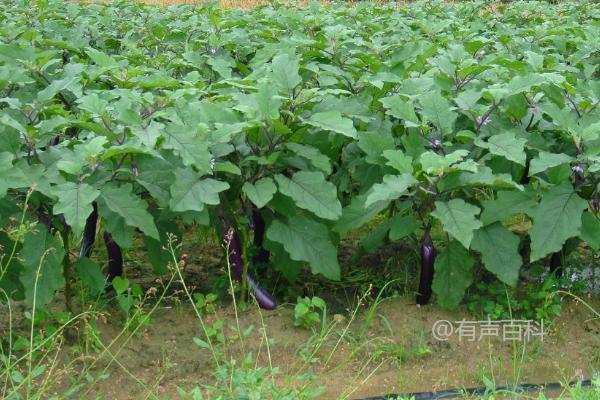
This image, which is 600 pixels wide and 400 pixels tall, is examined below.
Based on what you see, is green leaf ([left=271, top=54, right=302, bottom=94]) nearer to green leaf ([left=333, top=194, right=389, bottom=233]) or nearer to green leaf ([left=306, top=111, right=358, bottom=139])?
green leaf ([left=306, top=111, right=358, bottom=139])

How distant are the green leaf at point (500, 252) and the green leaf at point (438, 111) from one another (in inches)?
17.3

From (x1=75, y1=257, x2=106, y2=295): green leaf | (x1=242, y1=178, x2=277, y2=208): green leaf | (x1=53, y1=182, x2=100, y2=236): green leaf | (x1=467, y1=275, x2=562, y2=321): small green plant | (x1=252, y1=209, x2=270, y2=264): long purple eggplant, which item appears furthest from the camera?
(x1=252, y1=209, x2=270, y2=264): long purple eggplant

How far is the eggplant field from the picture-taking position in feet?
9.48

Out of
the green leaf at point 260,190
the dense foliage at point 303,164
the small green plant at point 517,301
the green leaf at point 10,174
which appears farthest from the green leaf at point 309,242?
the green leaf at point 10,174

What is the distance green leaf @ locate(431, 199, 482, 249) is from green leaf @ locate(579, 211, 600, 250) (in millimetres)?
489

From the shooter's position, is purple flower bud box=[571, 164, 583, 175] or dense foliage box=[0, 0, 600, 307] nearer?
dense foliage box=[0, 0, 600, 307]

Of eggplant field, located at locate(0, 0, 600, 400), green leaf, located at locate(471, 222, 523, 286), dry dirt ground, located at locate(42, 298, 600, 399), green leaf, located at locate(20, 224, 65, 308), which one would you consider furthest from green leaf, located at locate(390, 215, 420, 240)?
green leaf, located at locate(20, 224, 65, 308)

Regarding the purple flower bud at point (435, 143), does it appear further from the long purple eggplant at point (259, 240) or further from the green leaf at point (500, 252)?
the long purple eggplant at point (259, 240)

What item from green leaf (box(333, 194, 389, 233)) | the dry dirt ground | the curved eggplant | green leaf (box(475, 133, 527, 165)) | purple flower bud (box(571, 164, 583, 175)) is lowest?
the dry dirt ground

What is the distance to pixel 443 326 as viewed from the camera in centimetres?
331

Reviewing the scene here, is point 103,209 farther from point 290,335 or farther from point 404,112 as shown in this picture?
point 404,112

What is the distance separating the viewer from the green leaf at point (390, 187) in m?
2.80

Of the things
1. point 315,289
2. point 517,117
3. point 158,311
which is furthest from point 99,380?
point 517,117

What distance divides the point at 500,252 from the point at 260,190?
0.94 m
